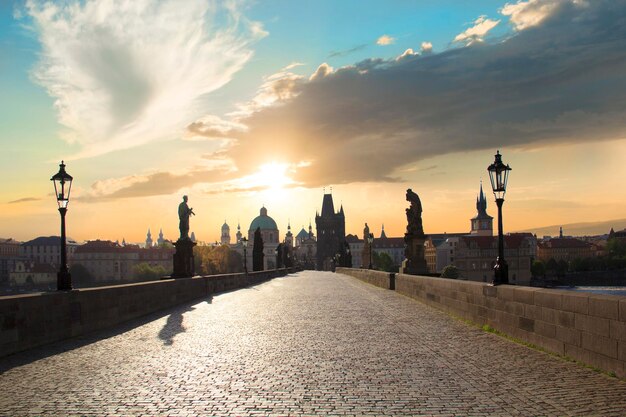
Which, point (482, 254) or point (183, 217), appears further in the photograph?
point (482, 254)

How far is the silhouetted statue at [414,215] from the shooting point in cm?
3031

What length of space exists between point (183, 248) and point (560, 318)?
21562 millimetres

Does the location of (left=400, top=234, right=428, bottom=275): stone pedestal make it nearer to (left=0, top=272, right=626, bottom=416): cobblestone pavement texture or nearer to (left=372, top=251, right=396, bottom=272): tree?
(left=0, top=272, right=626, bottom=416): cobblestone pavement texture

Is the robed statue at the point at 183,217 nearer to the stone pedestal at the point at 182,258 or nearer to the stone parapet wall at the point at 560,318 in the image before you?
the stone pedestal at the point at 182,258

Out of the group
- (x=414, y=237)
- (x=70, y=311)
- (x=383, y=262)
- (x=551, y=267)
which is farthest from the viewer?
(x=383, y=262)

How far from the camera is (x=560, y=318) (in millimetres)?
9867

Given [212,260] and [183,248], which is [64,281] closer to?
[183,248]

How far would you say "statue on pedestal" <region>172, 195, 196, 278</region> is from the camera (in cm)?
2894

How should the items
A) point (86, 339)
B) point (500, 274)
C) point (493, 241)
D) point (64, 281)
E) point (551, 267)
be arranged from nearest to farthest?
point (86, 339)
point (64, 281)
point (500, 274)
point (493, 241)
point (551, 267)

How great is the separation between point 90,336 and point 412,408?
8.76 m

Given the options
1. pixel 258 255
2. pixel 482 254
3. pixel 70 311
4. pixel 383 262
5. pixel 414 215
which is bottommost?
pixel 383 262

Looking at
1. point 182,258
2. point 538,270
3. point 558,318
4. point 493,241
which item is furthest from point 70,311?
point 538,270

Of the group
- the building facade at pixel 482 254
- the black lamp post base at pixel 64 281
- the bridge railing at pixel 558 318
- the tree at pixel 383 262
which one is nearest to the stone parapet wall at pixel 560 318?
the bridge railing at pixel 558 318

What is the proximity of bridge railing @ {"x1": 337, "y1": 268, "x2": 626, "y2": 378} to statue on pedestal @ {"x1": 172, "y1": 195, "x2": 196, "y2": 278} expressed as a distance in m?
16.0
